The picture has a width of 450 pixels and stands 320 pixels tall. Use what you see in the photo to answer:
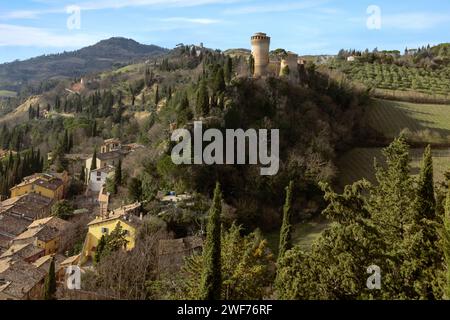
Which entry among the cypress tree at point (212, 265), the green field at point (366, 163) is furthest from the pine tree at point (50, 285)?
the green field at point (366, 163)

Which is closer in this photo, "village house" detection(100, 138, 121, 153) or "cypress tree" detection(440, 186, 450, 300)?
"cypress tree" detection(440, 186, 450, 300)

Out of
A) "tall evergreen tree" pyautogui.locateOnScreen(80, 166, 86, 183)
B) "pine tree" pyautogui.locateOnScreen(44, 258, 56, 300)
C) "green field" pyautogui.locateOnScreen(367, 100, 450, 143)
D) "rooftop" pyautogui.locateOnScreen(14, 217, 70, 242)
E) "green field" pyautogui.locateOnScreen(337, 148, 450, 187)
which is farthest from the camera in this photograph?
"tall evergreen tree" pyautogui.locateOnScreen(80, 166, 86, 183)

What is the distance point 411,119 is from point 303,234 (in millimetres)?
27395

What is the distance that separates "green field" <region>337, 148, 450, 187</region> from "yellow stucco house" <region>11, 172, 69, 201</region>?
27.2 meters

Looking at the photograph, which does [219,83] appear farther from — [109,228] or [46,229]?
[109,228]

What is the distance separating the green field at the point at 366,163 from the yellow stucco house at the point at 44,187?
2722 centimetres

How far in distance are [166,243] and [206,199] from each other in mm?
8053

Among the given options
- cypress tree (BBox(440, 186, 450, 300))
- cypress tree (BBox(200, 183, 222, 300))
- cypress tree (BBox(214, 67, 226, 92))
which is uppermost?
cypress tree (BBox(214, 67, 226, 92))

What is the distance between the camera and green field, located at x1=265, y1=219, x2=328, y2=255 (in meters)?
31.0

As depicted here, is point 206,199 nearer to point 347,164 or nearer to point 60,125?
point 347,164

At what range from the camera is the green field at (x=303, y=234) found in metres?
31.0

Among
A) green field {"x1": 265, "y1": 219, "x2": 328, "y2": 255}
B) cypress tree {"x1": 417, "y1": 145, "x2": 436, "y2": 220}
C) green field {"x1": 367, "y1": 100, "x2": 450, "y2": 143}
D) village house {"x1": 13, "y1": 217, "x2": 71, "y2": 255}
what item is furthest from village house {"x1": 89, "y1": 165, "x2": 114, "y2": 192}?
cypress tree {"x1": 417, "y1": 145, "x2": 436, "y2": 220}

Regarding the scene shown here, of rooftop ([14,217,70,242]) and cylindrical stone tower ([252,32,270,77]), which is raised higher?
cylindrical stone tower ([252,32,270,77])

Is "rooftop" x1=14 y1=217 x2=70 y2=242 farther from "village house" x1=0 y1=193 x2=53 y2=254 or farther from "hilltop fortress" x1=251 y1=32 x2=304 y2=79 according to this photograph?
"hilltop fortress" x1=251 y1=32 x2=304 y2=79
